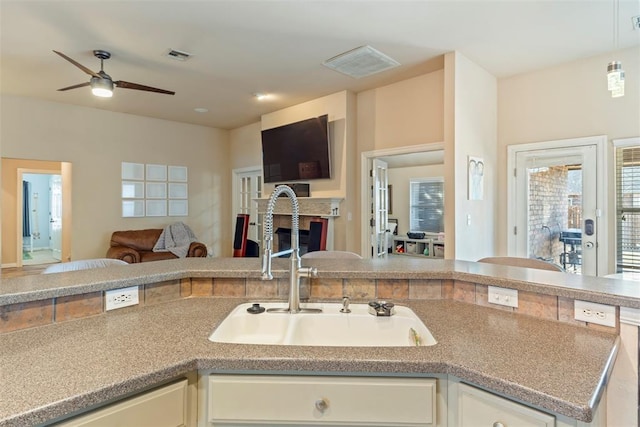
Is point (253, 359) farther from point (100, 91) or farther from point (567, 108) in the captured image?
point (567, 108)

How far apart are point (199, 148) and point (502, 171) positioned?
5192mm

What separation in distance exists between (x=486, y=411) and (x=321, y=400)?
41cm

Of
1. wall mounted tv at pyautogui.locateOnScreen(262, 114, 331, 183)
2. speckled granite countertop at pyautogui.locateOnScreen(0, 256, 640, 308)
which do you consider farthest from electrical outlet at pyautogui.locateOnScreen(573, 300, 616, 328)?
wall mounted tv at pyautogui.locateOnScreen(262, 114, 331, 183)

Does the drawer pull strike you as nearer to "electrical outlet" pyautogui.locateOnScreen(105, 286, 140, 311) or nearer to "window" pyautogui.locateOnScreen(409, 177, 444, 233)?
"electrical outlet" pyautogui.locateOnScreen(105, 286, 140, 311)

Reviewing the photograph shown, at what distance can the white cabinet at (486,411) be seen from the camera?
81 cm

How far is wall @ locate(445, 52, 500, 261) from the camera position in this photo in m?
3.45

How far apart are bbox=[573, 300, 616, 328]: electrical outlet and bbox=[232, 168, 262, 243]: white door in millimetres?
5517

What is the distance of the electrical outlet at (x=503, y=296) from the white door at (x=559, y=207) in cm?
288

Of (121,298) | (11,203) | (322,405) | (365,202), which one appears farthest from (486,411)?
(11,203)

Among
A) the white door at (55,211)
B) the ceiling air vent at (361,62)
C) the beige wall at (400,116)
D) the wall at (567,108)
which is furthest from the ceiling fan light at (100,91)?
the white door at (55,211)

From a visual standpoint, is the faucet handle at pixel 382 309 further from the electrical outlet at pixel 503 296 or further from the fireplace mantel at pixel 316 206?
the fireplace mantel at pixel 316 206

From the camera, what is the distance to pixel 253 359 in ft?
3.10

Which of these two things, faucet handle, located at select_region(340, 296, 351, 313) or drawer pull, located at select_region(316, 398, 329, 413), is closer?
drawer pull, located at select_region(316, 398, 329, 413)

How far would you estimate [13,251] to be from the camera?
6727 millimetres
